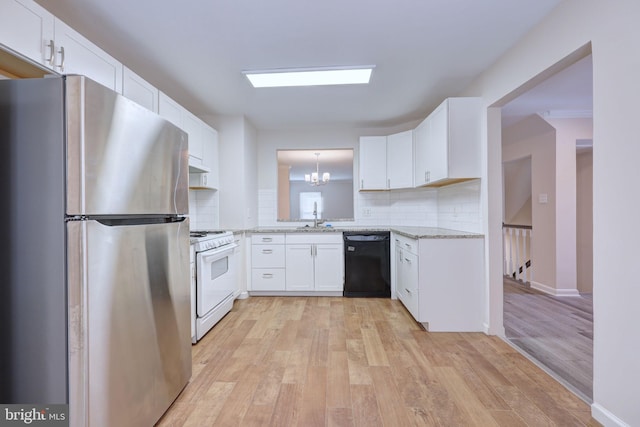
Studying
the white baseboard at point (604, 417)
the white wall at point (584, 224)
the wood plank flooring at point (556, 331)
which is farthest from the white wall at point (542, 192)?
the white baseboard at point (604, 417)

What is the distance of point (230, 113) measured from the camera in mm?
3572

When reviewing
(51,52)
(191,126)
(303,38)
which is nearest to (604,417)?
(303,38)

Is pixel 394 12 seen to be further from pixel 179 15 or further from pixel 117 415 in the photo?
pixel 117 415

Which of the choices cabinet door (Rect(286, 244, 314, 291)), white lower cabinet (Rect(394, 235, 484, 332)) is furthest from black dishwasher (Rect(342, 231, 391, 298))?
white lower cabinet (Rect(394, 235, 484, 332))

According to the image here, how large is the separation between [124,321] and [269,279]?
252cm

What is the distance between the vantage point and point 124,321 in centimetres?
120

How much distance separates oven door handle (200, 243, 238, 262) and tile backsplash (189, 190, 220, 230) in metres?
0.73

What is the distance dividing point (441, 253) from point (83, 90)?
2.71 metres

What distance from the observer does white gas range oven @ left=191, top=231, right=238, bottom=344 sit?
95.7 inches

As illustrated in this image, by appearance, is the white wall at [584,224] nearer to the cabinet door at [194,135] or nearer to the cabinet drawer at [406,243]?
the cabinet drawer at [406,243]

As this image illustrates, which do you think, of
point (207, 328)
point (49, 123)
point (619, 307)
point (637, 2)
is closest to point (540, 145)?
point (637, 2)

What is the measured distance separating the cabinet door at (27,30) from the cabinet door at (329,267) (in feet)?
9.63

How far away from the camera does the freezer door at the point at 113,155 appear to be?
3.46ft

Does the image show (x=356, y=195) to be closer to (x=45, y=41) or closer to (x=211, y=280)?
(x=211, y=280)
